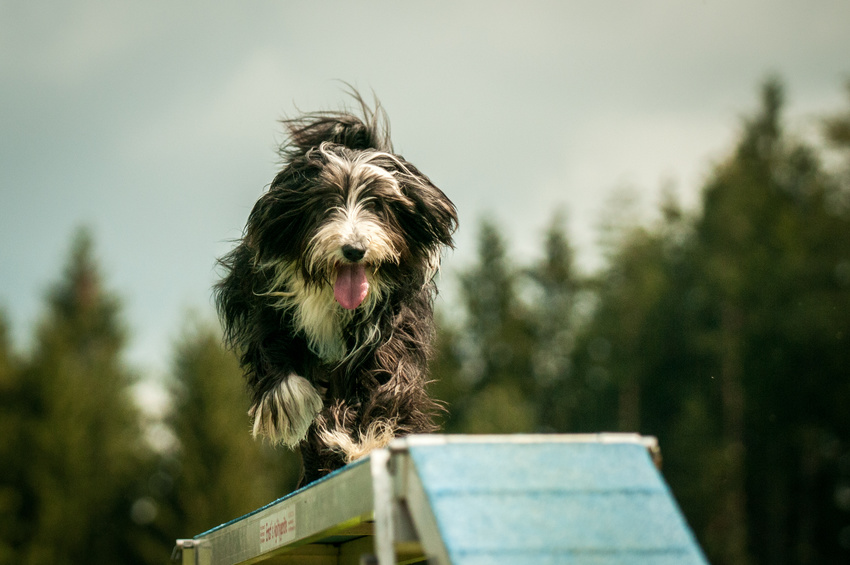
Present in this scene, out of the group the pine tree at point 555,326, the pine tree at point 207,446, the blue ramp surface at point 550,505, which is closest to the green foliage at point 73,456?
the pine tree at point 207,446

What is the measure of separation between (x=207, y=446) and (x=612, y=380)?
581 inches

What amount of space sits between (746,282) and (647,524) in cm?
2791

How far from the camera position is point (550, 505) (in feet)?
8.54

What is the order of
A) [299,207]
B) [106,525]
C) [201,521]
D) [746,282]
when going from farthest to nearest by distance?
[746,282] → [106,525] → [201,521] → [299,207]

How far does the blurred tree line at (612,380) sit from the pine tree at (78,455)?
46 millimetres

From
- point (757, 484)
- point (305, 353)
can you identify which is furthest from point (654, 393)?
point (305, 353)

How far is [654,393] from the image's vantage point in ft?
112

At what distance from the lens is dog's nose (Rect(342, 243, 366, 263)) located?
151 inches

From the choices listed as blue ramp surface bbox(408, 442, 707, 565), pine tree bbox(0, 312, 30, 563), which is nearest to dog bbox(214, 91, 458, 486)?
blue ramp surface bbox(408, 442, 707, 565)

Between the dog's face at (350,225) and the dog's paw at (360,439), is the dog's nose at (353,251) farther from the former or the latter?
the dog's paw at (360,439)

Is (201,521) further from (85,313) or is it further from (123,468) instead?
(85,313)

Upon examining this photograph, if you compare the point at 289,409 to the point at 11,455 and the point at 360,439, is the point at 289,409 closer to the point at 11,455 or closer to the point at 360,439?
the point at 360,439

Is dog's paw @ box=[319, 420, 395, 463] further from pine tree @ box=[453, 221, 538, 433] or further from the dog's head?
pine tree @ box=[453, 221, 538, 433]

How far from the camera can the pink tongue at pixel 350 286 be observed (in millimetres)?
3966
